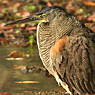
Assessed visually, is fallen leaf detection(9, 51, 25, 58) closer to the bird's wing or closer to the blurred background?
the blurred background

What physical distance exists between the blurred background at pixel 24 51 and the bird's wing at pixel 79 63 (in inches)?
31.2

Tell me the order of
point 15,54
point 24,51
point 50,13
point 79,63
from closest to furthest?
point 79,63 → point 50,13 → point 15,54 → point 24,51

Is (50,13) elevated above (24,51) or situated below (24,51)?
above

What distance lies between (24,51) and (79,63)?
130 inches

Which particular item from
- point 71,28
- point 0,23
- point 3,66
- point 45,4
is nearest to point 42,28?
point 71,28

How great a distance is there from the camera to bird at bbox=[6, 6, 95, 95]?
4.29 metres

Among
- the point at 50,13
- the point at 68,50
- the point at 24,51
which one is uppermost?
the point at 50,13

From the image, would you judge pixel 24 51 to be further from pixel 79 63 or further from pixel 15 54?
pixel 79 63

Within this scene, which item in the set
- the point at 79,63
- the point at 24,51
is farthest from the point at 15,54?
the point at 79,63

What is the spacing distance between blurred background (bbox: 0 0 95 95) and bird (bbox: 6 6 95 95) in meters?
0.71

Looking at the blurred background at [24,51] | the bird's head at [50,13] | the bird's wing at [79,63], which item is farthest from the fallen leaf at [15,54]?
the bird's wing at [79,63]

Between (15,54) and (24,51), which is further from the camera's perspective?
(24,51)

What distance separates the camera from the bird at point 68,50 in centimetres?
429

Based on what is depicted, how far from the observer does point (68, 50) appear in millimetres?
4367
